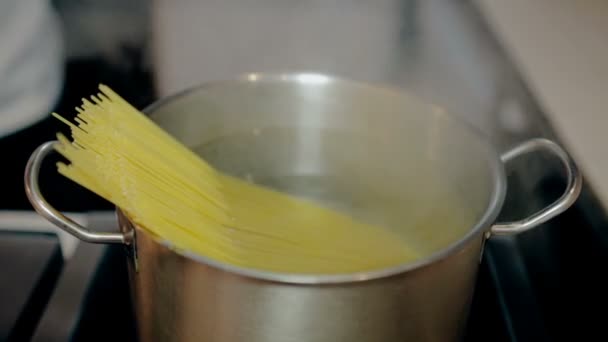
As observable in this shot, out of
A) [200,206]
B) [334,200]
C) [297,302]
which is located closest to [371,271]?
[297,302]

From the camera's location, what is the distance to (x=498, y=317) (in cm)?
53

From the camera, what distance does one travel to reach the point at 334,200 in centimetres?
61

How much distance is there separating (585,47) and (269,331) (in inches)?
15.4

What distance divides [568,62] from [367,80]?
22 cm

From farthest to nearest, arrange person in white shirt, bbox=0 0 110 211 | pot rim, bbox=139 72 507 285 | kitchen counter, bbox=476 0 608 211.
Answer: person in white shirt, bbox=0 0 110 211 < kitchen counter, bbox=476 0 608 211 < pot rim, bbox=139 72 507 285

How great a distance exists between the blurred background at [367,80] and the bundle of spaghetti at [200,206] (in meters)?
0.12

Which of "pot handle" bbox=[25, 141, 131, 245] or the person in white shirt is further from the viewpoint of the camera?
the person in white shirt

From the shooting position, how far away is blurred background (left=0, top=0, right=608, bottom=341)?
510mm

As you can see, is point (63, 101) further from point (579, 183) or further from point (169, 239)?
point (579, 183)

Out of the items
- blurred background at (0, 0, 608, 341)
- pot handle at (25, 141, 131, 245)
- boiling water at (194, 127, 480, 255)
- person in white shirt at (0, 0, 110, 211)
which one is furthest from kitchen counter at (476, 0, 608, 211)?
person in white shirt at (0, 0, 110, 211)

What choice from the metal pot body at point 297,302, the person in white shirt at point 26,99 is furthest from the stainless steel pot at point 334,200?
the person in white shirt at point 26,99

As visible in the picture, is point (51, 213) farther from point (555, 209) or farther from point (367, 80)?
point (367, 80)

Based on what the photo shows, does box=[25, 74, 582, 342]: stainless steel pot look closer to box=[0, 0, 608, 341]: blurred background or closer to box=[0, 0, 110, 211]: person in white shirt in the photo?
box=[0, 0, 608, 341]: blurred background

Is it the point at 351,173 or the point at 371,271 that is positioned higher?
the point at 371,271
